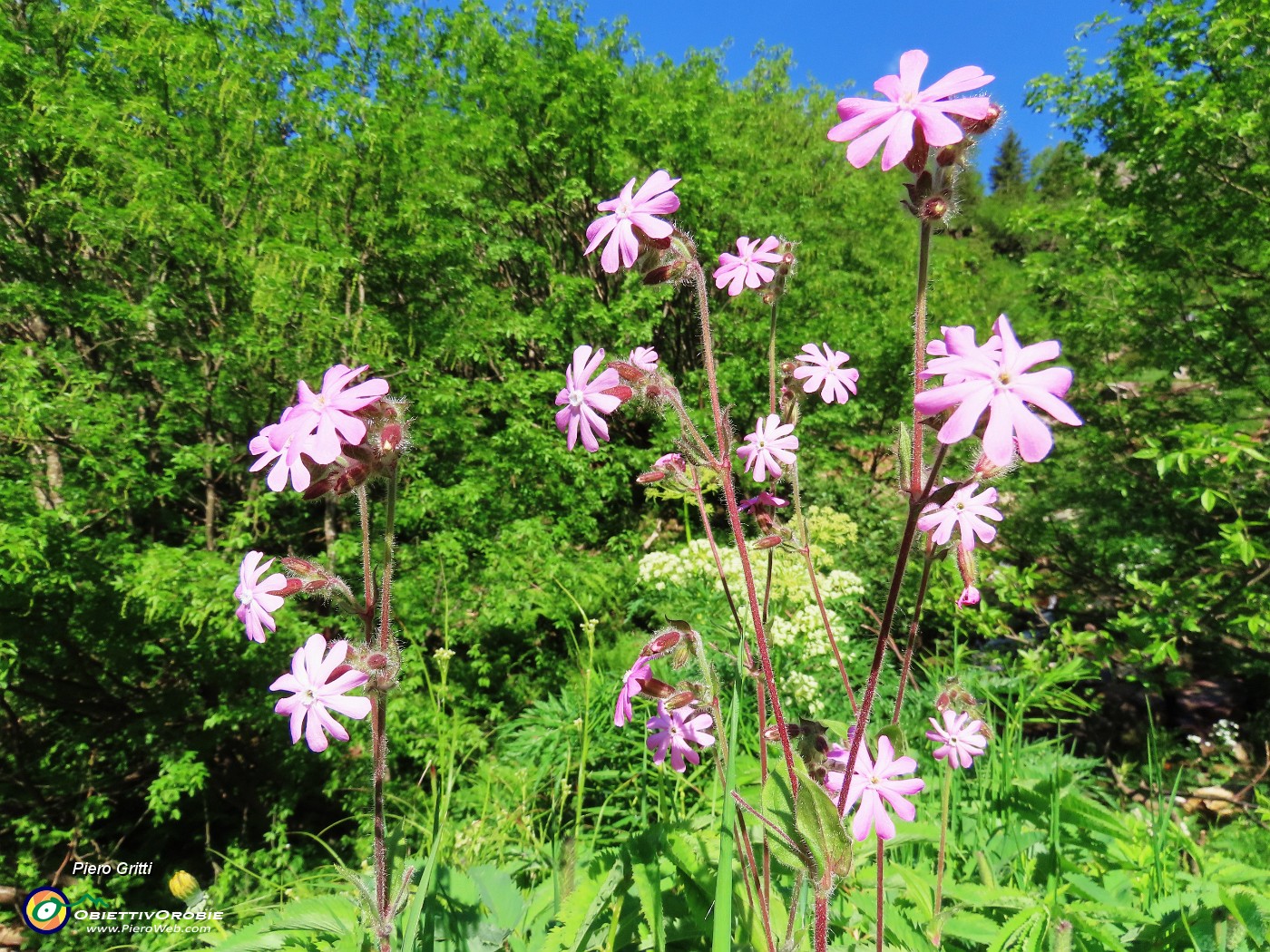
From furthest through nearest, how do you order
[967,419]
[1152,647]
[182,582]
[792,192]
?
[792,192] → [182,582] → [1152,647] → [967,419]

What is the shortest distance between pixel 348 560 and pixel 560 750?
205cm

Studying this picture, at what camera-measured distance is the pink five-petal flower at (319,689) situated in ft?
3.25

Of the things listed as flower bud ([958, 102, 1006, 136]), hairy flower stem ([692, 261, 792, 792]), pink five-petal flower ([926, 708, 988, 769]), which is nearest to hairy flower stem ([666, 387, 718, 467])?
hairy flower stem ([692, 261, 792, 792])

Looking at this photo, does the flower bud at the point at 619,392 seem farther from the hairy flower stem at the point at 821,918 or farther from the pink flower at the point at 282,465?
the hairy flower stem at the point at 821,918

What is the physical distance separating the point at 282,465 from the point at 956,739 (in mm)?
1570

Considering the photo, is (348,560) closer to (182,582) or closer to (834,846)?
(182,582)

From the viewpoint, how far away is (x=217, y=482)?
451 cm

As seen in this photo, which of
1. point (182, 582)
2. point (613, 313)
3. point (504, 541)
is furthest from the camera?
point (613, 313)

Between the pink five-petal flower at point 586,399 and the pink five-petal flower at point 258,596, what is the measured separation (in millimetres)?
602

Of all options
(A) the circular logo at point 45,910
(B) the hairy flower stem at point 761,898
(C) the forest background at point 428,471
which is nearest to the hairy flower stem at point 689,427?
(B) the hairy flower stem at point 761,898

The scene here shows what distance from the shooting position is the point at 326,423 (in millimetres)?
1018

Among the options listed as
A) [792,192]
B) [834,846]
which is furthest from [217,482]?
[792,192]

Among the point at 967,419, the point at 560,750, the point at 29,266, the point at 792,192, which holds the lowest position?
the point at 560,750

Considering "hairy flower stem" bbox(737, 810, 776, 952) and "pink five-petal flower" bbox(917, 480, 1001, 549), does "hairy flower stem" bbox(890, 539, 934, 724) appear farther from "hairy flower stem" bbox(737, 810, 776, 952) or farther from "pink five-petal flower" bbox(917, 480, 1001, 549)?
"hairy flower stem" bbox(737, 810, 776, 952)
